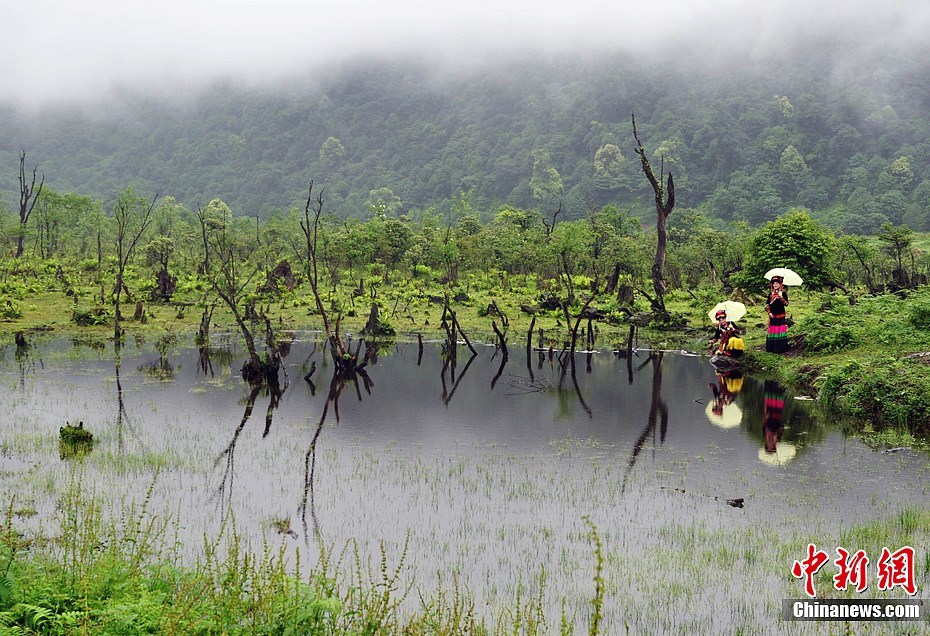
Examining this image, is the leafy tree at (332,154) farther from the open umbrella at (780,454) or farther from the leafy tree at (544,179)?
the open umbrella at (780,454)

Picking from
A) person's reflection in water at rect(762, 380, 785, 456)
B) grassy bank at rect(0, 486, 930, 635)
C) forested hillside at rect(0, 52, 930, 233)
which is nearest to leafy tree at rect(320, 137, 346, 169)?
forested hillside at rect(0, 52, 930, 233)

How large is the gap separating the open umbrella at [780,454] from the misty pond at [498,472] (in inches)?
3.8

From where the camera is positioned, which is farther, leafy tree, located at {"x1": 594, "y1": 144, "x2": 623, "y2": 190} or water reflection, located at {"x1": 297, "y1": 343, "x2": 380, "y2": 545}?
leafy tree, located at {"x1": 594, "y1": 144, "x2": 623, "y2": 190}

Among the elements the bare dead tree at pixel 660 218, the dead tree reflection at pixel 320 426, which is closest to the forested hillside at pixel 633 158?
the bare dead tree at pixel 660 218

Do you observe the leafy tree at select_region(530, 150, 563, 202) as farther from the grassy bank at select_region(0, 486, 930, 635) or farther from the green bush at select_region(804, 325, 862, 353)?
the grassy bank at select_region(0, 486, 930, 635)

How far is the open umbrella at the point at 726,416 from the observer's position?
23.4 metres

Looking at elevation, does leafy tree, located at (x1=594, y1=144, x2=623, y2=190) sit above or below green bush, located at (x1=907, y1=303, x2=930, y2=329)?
above

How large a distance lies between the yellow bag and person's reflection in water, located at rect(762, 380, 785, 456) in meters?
3.05

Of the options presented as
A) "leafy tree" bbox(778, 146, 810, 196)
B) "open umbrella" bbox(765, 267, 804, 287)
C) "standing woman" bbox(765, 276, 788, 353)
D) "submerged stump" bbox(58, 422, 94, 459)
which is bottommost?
"submerged stump" bbox(58, 422, 94, 459)

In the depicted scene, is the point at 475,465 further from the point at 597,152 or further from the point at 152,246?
the point at 597,152

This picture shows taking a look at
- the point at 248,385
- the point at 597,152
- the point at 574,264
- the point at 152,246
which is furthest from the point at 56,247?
the point at 597,152

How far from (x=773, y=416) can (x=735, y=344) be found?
8.97 meters

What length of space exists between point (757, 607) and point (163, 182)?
192462 mm

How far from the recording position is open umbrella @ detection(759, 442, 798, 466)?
19.5 metres
